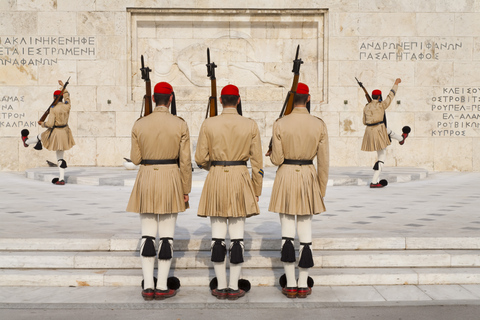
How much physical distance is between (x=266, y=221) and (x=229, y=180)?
A: 102 inches

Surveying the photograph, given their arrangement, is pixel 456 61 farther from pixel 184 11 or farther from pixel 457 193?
pixel 184 11

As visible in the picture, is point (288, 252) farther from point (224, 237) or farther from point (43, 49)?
point (43, 49)

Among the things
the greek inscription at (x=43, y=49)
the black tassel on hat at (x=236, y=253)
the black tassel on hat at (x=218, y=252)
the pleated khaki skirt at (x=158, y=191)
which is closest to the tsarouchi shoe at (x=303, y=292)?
the black tassel on hat at (x=236, y=253)

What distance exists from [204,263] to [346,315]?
169 cm

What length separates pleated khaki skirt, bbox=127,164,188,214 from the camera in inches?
195

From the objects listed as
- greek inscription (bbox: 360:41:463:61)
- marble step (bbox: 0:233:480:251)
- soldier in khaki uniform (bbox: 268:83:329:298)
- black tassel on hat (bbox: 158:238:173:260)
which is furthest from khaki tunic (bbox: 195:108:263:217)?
greek inscription (bbox: 360:41:463:61)

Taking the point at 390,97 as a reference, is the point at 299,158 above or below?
below

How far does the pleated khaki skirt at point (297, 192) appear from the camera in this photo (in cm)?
502

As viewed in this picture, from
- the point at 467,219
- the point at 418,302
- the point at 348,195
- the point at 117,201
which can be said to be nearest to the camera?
the point at 418,302

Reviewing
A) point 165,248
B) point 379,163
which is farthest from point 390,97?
point 165,248

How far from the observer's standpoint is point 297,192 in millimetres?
5035

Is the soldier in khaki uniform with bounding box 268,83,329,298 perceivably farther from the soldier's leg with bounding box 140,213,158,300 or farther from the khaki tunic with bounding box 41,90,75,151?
the khaki tunic with bounding box 41,90,75,151

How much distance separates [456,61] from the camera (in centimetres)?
1578

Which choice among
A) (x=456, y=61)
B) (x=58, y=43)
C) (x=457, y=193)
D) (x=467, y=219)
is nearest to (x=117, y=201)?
(x=467, y=219)
